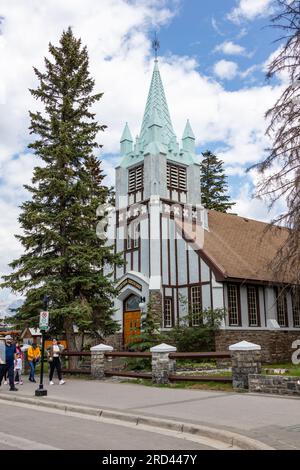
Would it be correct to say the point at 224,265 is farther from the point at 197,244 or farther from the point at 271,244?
the point at 271,244

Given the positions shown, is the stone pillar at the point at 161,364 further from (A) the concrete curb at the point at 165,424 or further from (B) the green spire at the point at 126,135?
(B) the green spire at the point at 126,135

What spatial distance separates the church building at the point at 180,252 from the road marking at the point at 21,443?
15.7m

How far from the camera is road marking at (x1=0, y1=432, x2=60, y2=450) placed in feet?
23.0

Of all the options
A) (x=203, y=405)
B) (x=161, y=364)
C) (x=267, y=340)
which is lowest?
(x=203, y=405)

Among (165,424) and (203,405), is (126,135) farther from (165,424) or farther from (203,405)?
(165,424)

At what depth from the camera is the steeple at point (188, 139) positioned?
32250mm

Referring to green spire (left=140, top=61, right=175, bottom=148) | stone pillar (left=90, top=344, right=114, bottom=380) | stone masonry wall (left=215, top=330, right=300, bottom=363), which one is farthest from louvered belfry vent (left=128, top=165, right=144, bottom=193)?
stone pillar (left=90, top=344, right=114, bottom=380)

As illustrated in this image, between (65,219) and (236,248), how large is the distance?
36.9 ft

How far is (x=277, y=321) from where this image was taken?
26.7 m

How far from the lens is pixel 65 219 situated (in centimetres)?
2089

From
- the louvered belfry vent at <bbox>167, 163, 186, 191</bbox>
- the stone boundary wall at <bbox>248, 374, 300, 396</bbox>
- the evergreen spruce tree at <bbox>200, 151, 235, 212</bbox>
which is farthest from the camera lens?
the evergreen spruce tree at <bbox>200, 151, 235, 212</bbox>

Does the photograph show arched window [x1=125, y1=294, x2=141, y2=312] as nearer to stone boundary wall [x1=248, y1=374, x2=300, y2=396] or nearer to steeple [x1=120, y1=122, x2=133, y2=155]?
steeple [x1=120, y1=122, x2=133, y2=155]

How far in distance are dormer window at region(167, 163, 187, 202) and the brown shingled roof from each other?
2.37m

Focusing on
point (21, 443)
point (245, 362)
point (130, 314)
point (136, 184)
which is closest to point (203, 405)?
point (245, 362)
